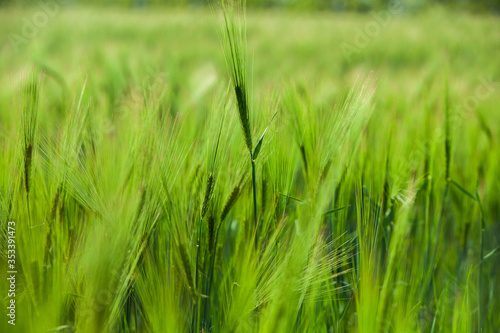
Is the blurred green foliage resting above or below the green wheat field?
above

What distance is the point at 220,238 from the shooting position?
0.56m

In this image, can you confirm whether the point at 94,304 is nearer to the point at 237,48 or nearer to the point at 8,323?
the point at 8,323

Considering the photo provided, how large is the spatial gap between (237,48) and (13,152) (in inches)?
12.3

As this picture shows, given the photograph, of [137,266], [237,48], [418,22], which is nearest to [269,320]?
[137,266]

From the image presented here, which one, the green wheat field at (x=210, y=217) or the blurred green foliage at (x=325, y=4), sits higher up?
the blurred green foliage at (x=325, y=4)

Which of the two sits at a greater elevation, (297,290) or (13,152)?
(13,152)

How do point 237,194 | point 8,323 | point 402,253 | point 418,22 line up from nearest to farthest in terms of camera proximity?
point 8,323, point 237,194, point 402,253, point 418,22

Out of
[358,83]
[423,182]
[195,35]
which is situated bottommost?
[423,182]

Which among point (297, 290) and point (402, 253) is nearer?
point (297, 290)

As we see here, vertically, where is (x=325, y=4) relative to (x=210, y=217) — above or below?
above

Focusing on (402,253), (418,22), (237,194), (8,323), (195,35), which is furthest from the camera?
(418,22)

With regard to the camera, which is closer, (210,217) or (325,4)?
(210,217)

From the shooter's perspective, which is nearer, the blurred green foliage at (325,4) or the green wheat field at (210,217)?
the green wheat field at (210,217)

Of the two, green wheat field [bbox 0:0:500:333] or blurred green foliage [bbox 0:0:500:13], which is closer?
green wheat field [bbox 0:0:500:333]
